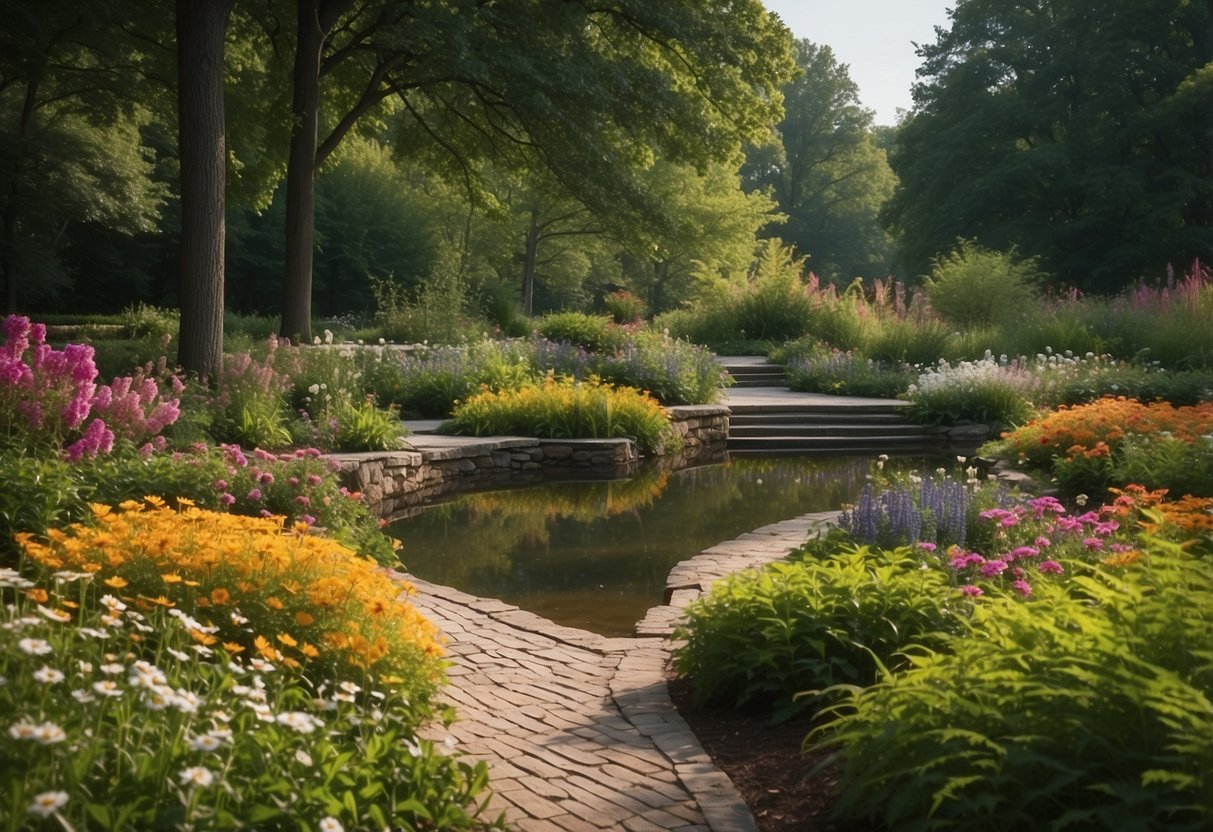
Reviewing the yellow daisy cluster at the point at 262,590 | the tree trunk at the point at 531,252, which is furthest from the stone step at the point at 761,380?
the tree trunk at the point at 531,252

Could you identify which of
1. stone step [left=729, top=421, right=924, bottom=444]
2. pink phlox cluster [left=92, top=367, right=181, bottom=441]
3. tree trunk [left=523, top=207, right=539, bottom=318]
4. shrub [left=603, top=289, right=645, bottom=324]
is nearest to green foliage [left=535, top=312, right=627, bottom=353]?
stone step [left=729, top=421, right=924, bottom=444]

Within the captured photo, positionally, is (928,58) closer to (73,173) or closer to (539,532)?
(73,173)

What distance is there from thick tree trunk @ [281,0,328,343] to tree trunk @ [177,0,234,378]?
4.62 meters

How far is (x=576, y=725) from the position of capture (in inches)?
170

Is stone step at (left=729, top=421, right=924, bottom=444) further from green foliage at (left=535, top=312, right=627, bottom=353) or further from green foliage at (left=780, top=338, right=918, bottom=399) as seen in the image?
green foliage at (left=535, top=312, right=627, bottom=353)

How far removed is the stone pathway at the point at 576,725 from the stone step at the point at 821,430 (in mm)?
8327

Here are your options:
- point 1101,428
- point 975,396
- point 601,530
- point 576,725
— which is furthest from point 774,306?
point 576,725

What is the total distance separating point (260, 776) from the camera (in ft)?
8.80

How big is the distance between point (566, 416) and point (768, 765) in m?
9.18

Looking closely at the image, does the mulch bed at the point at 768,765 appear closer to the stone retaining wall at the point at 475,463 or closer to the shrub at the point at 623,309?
the stone retaining wall at the point at 475,463

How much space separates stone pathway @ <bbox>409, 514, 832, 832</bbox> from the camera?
3.47 m

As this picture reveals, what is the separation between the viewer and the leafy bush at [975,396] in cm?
1481

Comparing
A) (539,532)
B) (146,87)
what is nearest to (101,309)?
(146,87)

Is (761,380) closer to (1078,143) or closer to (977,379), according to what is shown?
(977,379)
